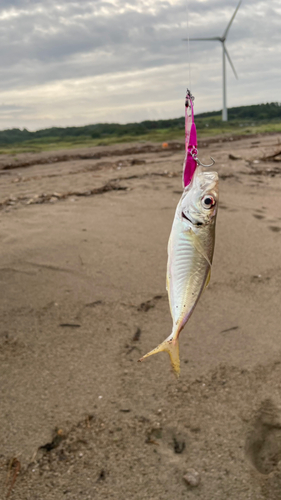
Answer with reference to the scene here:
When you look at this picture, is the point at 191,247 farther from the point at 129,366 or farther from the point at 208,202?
the point at 129,366

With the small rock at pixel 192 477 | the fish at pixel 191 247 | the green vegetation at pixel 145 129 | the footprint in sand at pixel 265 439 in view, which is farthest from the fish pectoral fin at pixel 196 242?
the green vegetation at pixel 145 129

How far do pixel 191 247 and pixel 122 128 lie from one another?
35783 millimetres

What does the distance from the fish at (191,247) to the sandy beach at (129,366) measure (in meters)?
1.59

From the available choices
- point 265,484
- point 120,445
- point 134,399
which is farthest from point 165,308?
point 265,484

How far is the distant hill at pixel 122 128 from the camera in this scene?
1355 inches

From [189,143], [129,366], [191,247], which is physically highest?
[189,143]

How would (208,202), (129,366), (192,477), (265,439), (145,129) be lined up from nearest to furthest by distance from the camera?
(208,202) → (192,477) → (265,439) → (129,366) → (145,129)

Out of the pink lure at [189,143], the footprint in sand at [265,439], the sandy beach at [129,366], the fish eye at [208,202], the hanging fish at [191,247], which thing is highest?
the pink lure at [189,143]

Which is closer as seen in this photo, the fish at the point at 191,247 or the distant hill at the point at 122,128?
the fish at the point at 191,247

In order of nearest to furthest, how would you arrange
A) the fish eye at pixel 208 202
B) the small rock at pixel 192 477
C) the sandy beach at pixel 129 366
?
the fish eye at pixel 208 202, the small rock at pixel 192 477, the sandy beach at pixel 129 366

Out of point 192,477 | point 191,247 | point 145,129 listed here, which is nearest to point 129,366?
point 192,477

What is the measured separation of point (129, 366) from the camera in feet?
12.3

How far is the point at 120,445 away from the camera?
305 cm

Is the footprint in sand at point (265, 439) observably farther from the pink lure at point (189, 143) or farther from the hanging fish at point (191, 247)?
the pink lure at point (189, 143)
